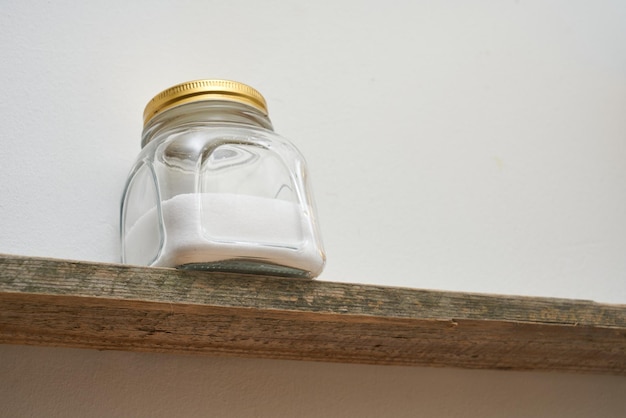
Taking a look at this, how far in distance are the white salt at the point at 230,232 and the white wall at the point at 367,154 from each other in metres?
0.16

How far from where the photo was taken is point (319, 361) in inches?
27.2

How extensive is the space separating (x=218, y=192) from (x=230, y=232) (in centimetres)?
6

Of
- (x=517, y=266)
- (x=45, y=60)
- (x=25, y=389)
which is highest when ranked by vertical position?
(x=45, y=60)

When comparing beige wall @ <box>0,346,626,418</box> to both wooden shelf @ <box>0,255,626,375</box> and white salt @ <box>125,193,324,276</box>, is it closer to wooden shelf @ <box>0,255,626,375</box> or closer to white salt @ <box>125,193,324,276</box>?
wooden shelf @ <box>0,255,626,375</box>

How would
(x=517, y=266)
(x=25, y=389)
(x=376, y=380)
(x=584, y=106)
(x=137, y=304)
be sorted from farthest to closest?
(x=584, y=106) < (x=517, y=266) < (x=376, y=380) < (x=25, y=389) < (x=137, y=304)

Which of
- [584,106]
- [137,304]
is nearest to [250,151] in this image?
[137,304]

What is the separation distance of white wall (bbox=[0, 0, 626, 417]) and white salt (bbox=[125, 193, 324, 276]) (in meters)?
0.16

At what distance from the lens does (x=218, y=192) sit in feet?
1.90

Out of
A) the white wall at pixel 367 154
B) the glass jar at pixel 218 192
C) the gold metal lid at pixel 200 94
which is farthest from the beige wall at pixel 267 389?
the gold metal lid at pixel 200 94

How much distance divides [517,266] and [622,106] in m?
0.33

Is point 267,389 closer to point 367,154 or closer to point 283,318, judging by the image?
point 283,318

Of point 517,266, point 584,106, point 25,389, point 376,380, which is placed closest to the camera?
point 25,389

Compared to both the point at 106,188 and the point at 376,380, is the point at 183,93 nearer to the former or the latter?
the point at 106,188

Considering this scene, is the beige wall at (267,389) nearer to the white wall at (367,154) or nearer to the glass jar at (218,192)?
the white wall at (367,154)
